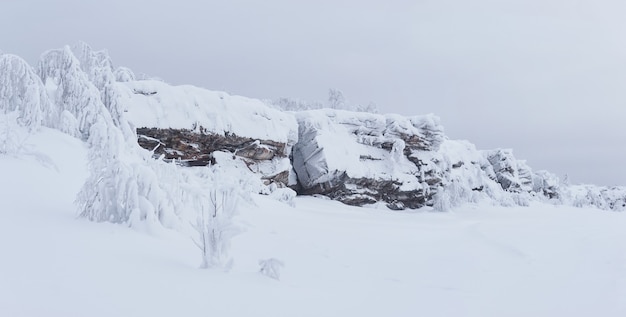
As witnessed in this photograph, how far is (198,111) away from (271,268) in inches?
589

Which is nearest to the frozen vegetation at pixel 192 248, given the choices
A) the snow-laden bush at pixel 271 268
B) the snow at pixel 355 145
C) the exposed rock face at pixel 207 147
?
the snow-laden bush at pixel 271 268

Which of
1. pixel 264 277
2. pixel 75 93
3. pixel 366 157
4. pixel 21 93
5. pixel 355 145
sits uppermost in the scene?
pixel 355 145

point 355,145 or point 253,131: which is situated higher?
point 355,145

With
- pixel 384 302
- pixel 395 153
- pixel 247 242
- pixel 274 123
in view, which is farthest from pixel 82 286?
pixel 395 153

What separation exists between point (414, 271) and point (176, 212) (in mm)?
3941

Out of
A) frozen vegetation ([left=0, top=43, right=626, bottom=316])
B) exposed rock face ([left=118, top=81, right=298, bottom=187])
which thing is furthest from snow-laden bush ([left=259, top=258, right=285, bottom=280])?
exposed rock face ([left=118, top=81, right=298, bottom=187])

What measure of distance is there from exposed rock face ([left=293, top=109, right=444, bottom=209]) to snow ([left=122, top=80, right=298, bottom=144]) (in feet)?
7.27

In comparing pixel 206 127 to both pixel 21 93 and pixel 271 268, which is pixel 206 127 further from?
pixel 271 268

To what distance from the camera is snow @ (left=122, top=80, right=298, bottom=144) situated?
→ 17.3 m

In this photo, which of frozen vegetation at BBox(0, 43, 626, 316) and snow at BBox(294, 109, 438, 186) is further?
snow at BBox(294, 109, 438, 186)

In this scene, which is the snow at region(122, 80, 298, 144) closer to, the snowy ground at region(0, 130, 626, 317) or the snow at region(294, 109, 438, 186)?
the snow at region(294, 109, 438, 186)

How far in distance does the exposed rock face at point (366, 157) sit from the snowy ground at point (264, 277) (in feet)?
40.0

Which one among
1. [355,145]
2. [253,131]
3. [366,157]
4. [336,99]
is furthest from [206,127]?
[336,99]

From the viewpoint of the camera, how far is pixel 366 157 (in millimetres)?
23516
